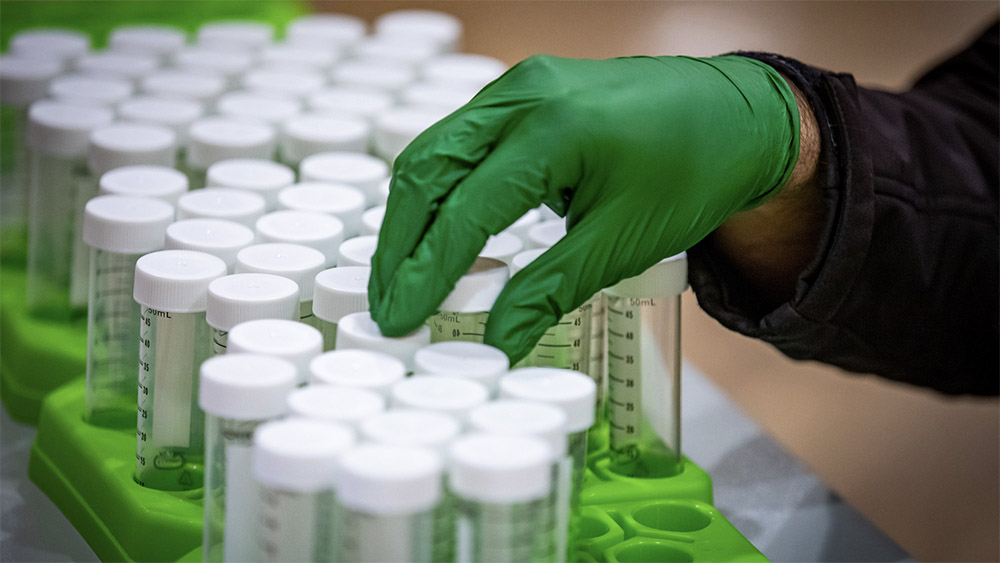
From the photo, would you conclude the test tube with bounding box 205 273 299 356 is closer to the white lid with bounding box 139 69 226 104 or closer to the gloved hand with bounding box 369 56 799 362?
the gloved hand with bounding box 369 56 799 362

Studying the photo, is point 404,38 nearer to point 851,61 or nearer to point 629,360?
point 629,360

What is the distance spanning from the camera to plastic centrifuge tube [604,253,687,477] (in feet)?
3.82

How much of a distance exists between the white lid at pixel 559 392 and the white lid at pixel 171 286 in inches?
13.2

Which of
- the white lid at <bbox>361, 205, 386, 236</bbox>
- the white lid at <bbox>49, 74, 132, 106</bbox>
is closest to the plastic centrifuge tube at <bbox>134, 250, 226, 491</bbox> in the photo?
the white lid at <bbox>361, 205, 386, 236</bbox>

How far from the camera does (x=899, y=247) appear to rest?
129 centimetres

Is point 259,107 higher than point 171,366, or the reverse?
point 259,107

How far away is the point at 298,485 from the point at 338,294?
29 cm

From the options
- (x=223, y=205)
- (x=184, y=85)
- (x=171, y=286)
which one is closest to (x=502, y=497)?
(x=171, y=286)

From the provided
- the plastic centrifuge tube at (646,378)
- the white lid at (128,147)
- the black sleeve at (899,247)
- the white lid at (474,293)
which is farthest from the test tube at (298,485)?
the white lid at (128,147)

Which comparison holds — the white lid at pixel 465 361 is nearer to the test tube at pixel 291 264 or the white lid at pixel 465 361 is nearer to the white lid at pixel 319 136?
the test tube at pixel 291 264

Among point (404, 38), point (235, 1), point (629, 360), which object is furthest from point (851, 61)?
point (629, 360)

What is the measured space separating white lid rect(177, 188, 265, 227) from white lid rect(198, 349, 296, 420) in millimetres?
412

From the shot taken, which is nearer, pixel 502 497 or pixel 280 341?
pixel 502 497

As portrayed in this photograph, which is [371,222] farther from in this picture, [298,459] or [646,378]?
[298,459]
